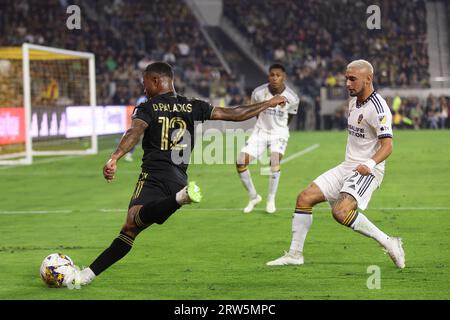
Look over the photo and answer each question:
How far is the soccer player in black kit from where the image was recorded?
7.80 metres

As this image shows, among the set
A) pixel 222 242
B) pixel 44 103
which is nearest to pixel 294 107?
pixel 222 242

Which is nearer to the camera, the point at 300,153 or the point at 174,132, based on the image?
the point at 174,132

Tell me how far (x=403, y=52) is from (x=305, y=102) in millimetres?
6508

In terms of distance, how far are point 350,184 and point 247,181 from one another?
545 cm

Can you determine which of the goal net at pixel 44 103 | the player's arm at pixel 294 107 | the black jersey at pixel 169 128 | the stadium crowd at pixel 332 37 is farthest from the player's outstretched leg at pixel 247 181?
the stadium crowd at pixel 332 37

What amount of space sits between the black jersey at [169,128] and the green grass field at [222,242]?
1.09 meters

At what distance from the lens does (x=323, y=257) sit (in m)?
9.49

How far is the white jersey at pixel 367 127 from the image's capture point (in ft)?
28.1

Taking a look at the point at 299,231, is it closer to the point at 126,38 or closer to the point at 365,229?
the point at 365,229

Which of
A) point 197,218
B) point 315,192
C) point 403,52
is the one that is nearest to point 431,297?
point 315,192

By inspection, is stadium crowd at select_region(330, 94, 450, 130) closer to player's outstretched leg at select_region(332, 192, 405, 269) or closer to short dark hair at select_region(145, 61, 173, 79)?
player's outstretched leg at select_region(332, 192, 405, 269)

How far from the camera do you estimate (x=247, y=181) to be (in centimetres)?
1400

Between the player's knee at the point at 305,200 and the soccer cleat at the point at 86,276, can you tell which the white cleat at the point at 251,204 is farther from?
the soccer cleat at the point at 86,276

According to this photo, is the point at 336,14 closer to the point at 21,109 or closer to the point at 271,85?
the point at 21,109
